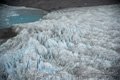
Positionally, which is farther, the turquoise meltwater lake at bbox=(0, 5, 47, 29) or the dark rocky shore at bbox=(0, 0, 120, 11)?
the dark rocky shore at bbox=(0, 0, 120, 11)

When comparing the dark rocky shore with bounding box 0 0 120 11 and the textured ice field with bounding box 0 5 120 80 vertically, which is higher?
the dark rocky shore with bounding box 0 0 120 11

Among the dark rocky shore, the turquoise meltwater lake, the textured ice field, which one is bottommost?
the textured ice field

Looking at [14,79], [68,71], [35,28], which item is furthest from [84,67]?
[35,28]

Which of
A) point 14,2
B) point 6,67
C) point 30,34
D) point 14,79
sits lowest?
point 14,79

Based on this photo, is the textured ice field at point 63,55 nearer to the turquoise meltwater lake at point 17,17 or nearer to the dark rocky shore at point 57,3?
the turquoise meltwater lake at point 17,17

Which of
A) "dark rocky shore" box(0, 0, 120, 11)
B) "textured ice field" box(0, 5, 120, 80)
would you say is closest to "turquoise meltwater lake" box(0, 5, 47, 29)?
"dark rocky shore" box(0, 0, 120, 11)

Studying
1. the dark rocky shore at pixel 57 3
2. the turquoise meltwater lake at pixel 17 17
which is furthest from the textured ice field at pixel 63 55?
the dark rocky shore at pixel 57 3

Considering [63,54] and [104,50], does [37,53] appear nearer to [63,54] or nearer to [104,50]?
[63,54]

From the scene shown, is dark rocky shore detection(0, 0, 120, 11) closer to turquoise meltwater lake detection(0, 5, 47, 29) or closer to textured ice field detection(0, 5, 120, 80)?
turquoise meltwater lake detection(0, 5, 47, 29)
